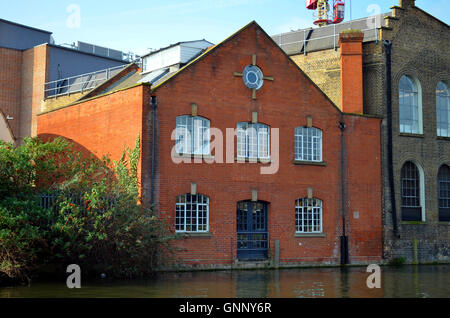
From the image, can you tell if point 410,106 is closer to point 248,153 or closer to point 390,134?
point 390,134

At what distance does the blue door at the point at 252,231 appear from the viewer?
83.7 feet

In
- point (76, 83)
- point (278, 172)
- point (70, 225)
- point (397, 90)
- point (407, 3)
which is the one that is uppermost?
point (407, 3)

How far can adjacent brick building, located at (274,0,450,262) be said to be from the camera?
29766 millimetres

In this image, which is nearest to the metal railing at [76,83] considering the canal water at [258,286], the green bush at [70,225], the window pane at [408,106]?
the window pane at [408,106]

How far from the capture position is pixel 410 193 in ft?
101

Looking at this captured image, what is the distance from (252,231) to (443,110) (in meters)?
13.5

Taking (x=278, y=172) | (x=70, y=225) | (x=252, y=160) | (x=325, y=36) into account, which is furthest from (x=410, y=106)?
(x=70, y=225)

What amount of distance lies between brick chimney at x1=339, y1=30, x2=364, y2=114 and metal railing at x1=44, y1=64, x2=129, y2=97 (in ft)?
48.1

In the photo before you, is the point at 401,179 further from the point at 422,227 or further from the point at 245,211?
the point at 245,211

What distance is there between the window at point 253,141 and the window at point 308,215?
272 cm

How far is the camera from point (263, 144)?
2633 cm

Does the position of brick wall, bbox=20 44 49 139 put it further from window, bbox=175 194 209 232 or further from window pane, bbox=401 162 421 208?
window pane, bbox=401 162 421 208

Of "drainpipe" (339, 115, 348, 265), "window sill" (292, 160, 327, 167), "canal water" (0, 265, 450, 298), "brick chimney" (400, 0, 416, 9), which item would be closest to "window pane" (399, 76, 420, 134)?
"brick chimney" (400, 0, 416, 9)
